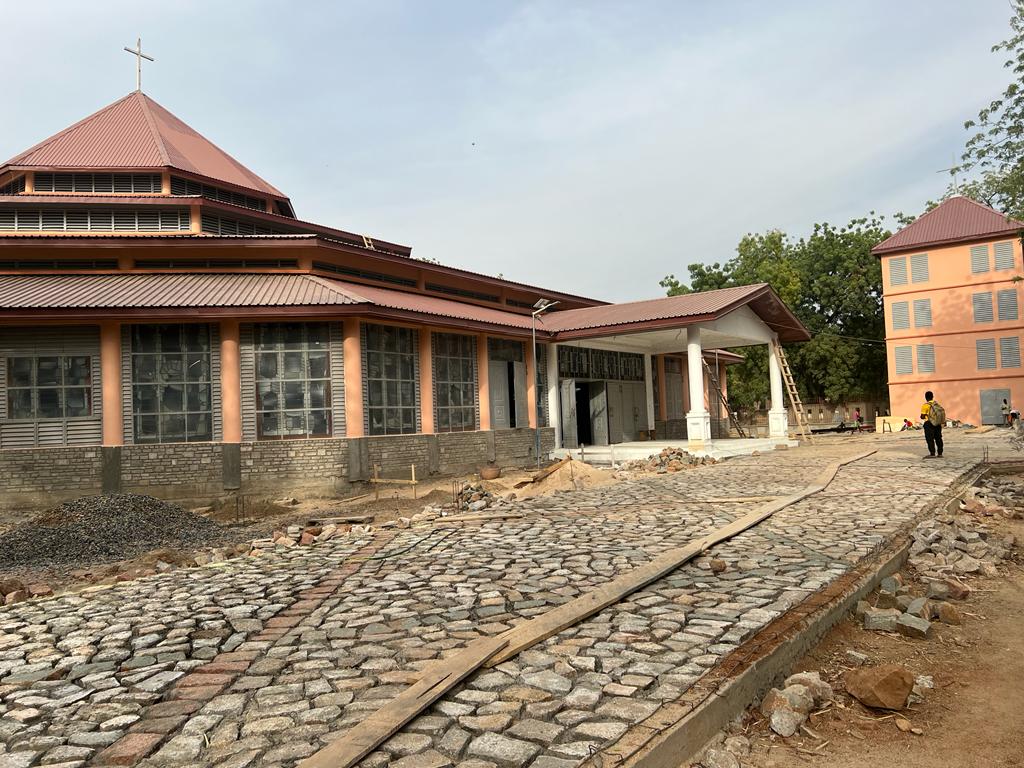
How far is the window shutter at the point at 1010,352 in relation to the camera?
3191 centimetres

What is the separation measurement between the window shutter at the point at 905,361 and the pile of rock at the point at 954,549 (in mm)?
28878

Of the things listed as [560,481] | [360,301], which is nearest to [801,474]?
[560,481]

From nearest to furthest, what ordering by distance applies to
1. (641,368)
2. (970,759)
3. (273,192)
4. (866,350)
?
(970,759) < (273,192) < (641,368) < (866,350)

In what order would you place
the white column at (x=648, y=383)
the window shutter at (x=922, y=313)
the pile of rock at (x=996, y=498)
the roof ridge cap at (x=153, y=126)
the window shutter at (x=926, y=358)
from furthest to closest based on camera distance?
the window shutter at (x=922, y=313) → the window shutter at (x=926, y=358) → the white column at (x=648, y=383) → the roof ridge cap at (x=153, y=126) → the pile of rock at (x=996, y=498)

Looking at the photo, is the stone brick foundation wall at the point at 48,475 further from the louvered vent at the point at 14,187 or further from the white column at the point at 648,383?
the white column at the point at 648,383

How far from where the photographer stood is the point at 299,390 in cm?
1506

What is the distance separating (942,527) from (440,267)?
13.9 m

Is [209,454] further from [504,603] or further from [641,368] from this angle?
[641,368]

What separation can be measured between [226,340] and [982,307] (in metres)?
33.4

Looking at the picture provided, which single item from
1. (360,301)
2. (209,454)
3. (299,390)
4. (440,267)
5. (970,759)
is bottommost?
(970,759)

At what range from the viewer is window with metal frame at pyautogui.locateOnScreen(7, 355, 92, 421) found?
14.4 m

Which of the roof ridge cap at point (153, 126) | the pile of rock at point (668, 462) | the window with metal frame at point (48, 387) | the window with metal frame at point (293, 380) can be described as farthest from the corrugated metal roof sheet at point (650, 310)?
the window with metal frame at point (48, 387)

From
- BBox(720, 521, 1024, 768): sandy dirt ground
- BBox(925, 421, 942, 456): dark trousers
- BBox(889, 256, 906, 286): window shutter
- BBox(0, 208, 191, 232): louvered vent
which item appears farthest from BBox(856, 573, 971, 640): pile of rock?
BBox(889, 256, 906, 286): window shutter

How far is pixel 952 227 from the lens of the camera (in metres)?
33.8
